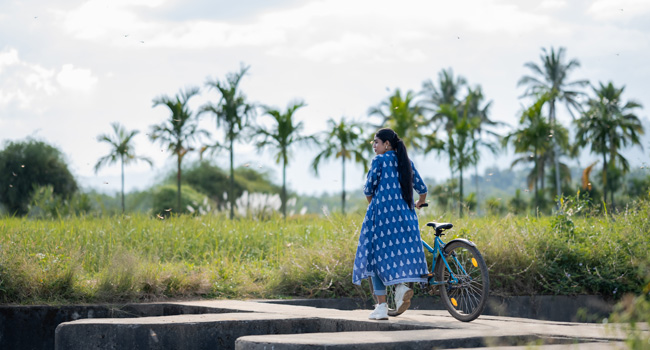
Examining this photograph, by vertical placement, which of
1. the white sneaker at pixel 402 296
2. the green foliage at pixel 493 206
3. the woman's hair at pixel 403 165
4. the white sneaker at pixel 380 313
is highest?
the woman's hair at pixel 403 165

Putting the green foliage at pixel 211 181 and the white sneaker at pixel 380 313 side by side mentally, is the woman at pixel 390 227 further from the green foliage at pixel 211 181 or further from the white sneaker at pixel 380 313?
the green foliage at pixel 211 181

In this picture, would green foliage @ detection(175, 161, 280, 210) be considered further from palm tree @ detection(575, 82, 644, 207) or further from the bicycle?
the bicycle

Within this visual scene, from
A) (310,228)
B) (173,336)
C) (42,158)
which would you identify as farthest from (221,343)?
(42,158)

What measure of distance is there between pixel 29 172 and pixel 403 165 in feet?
140

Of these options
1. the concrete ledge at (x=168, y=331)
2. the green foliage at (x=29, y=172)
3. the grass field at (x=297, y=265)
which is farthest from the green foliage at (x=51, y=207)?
the green foliage at (x=29, y=172)

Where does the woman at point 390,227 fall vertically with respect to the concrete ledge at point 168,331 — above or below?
above

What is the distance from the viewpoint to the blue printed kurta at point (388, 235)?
646 cm

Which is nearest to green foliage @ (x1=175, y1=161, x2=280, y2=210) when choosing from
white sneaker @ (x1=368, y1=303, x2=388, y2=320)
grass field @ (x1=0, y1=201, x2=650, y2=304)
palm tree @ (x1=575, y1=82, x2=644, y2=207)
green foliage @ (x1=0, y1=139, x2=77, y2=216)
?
green foliage @ (x1=0, y1=139, x2=77, y2=216)

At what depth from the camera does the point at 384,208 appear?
655cm

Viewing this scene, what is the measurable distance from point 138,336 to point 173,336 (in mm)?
273

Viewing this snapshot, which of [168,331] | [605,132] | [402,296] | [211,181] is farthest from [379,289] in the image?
[211,181]

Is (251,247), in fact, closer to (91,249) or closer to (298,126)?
(91,249)

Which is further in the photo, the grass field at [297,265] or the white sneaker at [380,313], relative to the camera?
the grass field at [297,265]

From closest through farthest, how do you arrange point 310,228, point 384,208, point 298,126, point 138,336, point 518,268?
1. point 138,336
2. point 384,208
3. point 518,268
4. point 310,228
5. point 298,126
